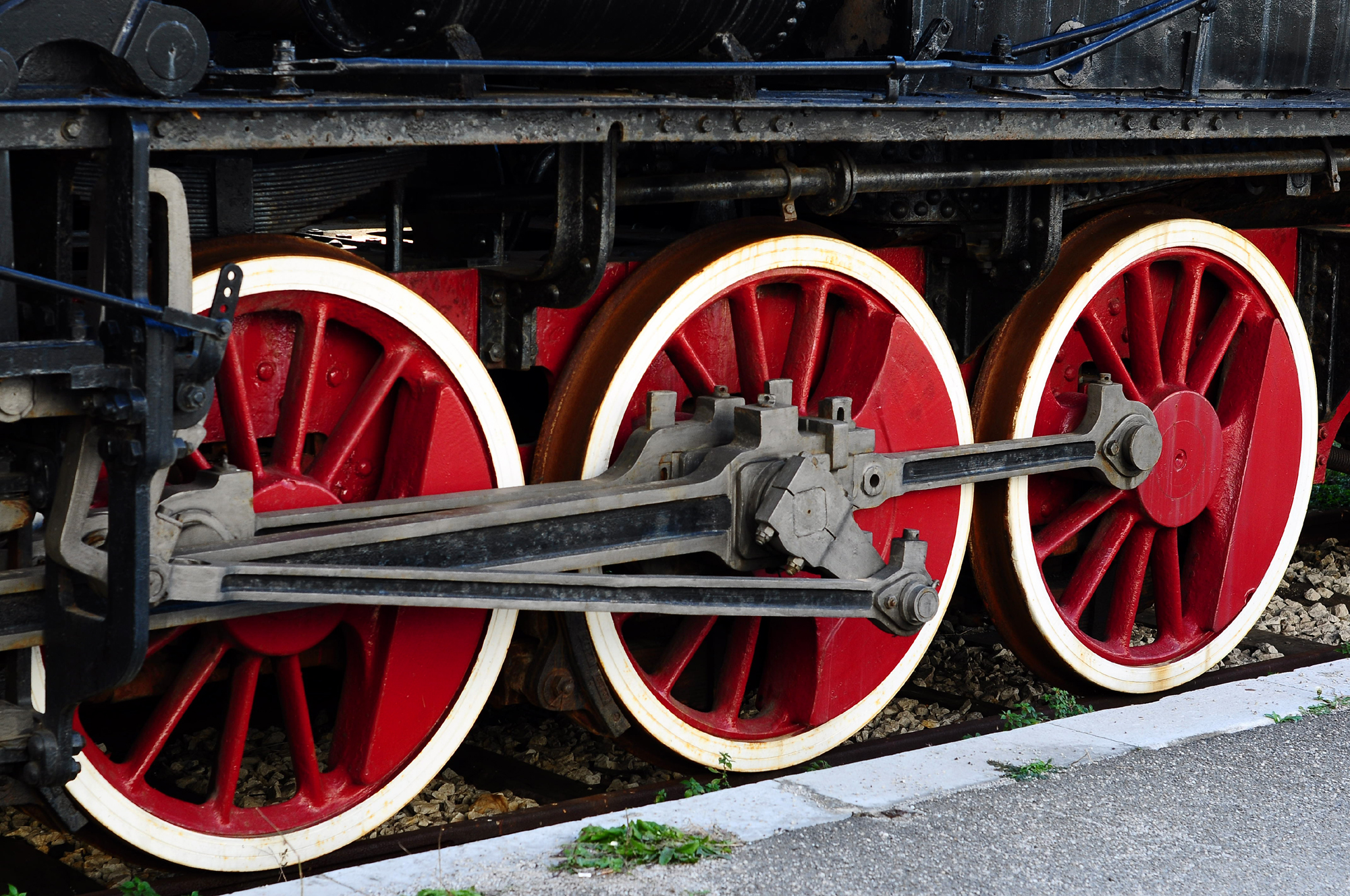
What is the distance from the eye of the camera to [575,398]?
12.0ft

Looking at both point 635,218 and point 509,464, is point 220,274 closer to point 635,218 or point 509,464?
point 509,464

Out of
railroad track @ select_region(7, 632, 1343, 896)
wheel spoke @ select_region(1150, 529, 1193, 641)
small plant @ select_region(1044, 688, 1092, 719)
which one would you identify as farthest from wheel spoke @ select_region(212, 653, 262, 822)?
wheel spoke @ select_region(1150, 529, 1193, 641)

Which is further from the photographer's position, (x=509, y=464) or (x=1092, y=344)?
(x=1092, y=344)

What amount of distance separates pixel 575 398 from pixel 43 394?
51.7 inches

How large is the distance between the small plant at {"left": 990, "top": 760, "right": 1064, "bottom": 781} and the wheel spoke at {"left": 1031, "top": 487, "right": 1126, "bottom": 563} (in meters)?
1.03

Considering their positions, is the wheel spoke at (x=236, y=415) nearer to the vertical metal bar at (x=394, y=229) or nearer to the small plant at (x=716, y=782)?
the vertical metal bar at (x=394, y=229)

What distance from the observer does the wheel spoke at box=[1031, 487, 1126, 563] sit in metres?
→ 4.43

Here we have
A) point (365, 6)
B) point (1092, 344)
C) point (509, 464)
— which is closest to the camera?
point (365, 6)

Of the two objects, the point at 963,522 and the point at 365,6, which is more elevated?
the point at 365,6

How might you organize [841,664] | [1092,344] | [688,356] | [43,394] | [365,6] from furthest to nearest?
[1092,344] → [841,664] → [688,356] → [365,6] → [43,394]

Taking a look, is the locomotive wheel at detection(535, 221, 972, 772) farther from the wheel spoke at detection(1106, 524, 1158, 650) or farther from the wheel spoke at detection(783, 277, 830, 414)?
the wheel spoke at detection(1106, 524, 1158, 650)

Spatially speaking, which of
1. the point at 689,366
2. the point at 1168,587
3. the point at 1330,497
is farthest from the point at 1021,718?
the point at 1330,497

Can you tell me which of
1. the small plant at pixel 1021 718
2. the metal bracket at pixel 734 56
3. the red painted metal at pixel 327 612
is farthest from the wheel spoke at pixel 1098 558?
the red painted metal at pixel 327 612

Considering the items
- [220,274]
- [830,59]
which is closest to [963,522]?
[830,59]
